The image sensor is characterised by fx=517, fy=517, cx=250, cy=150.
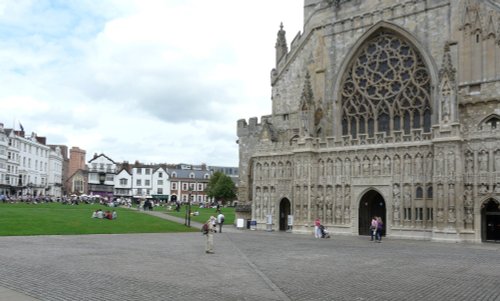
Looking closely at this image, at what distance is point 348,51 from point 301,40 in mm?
5454

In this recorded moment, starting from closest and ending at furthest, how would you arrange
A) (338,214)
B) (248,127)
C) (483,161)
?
1. (483,161)
2. (338,214)
3. (248,127)

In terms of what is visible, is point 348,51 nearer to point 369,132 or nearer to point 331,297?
point 369,132

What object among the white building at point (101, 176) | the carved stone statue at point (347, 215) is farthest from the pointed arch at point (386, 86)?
the white building at point (101, 176)

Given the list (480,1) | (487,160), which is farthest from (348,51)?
(487,160)

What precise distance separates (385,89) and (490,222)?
1390 centimetres

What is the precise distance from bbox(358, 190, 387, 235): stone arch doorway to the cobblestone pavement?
512 inches

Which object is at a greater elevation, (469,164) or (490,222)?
(469,164)

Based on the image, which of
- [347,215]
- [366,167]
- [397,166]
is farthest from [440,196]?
[347,215]

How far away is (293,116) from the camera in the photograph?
1858 inches

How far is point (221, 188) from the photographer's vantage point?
343 ft

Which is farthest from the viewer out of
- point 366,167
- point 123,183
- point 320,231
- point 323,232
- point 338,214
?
point 123,183

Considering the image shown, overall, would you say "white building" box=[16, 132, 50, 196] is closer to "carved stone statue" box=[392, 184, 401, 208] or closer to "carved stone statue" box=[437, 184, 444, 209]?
"carved stone statue" box=[392, 184, 401, 208]

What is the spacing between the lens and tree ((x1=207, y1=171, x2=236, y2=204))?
10447 centimetres

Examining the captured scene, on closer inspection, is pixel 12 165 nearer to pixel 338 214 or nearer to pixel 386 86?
pixel 338 214
